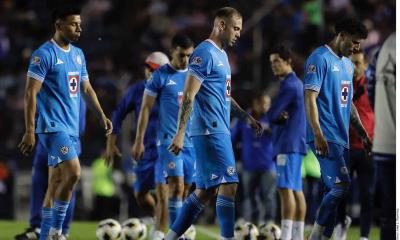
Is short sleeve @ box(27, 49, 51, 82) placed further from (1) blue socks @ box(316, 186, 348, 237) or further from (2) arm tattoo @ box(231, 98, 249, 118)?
(1) blue socks @ box(316, 186, 348, 237)

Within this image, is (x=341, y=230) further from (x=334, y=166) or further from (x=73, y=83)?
(x=73, y=83)

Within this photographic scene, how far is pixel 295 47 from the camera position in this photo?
16.9 metres

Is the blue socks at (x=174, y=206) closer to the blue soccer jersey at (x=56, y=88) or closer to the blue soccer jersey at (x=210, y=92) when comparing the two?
the blue soccer jersey at (x=56, y=88)

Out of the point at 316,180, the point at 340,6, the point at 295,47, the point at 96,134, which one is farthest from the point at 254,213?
the point at 340,6

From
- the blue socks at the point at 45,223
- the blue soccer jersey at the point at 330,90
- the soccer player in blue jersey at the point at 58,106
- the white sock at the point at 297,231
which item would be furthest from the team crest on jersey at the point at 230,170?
the white sock at the point at 297,231

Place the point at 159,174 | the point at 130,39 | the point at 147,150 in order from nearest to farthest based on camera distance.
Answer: the point at 159,174
the point at 147,150
the point at 130,39

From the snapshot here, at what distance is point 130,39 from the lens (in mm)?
17891

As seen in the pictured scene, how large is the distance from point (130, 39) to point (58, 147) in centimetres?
980

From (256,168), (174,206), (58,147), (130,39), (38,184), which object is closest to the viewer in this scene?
(58,147)

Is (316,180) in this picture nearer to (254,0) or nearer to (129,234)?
(129,234)

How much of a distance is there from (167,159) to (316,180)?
353 cm

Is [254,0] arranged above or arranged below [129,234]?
above

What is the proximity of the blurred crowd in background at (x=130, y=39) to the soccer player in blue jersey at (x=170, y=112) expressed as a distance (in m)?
4.18

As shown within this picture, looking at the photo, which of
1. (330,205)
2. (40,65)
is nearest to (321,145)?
(330,205)
